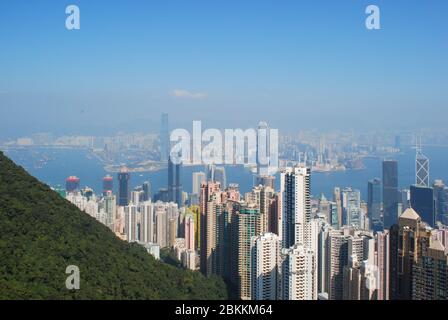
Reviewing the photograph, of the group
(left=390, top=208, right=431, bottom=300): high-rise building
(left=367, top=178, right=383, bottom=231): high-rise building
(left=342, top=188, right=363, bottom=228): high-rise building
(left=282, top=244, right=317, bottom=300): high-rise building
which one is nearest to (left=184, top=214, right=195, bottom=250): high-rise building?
(left=282, top=244, right=317, bottom=300): high-rise building

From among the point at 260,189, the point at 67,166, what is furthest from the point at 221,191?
the point at 67,166

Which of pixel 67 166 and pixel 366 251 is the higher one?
pixel 67 166

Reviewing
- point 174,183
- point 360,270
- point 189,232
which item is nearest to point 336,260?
point 360,270

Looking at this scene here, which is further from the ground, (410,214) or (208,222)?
(410,214)

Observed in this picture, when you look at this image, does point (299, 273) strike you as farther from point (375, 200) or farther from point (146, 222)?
point (146, 222)

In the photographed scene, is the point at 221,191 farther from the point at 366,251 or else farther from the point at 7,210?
the point at 7,210

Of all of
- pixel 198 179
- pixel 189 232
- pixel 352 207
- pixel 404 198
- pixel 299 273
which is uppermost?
pixel 198 179

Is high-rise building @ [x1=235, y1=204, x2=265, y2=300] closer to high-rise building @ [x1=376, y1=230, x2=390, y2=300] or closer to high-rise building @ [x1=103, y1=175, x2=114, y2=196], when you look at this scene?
high-rise building @ [x1=376, y1=230, x2=390, y2=300]
